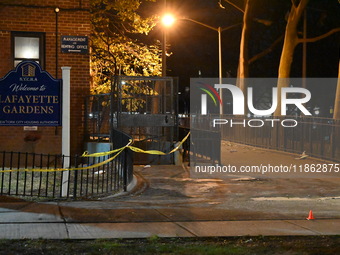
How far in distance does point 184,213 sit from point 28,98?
4.03m

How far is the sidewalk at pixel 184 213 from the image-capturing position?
8242 millimetres

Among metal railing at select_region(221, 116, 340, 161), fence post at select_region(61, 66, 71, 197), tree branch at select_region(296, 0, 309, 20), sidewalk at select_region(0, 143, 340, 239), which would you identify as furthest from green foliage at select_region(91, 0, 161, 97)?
fence post at select_region(61, 66, 71, 197)

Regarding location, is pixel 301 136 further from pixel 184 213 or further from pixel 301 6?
pixel 184 213

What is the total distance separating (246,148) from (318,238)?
1874 centimetres

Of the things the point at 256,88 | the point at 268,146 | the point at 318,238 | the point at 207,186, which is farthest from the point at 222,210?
the point at 256,88

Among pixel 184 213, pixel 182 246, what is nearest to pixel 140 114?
pixel 184 213

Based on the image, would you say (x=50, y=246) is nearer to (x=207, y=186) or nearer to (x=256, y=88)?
(x=207, y=186)

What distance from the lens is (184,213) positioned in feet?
31.9

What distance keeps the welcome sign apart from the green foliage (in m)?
11.0

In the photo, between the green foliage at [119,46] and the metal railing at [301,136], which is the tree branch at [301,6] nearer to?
the metal railing at [301,136]

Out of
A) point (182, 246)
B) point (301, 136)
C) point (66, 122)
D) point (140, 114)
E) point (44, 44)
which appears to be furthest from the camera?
point (301, 136)

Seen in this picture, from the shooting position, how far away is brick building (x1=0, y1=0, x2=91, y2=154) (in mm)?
16562

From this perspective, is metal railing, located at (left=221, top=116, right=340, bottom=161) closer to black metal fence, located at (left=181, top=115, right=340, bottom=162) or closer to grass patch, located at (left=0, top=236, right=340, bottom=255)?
black metal fence, located at (left=181, top=115, right=340, bottom=162)

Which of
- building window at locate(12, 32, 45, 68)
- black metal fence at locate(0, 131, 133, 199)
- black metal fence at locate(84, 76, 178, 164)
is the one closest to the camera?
black metal fence at locate(0, 131, 133, 199)
